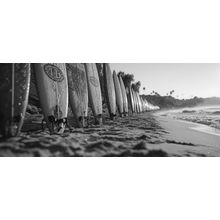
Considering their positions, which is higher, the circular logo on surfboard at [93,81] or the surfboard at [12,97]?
the circular logo on surfboard at [93,81]

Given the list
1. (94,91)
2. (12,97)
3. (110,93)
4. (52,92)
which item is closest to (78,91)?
(94,91)

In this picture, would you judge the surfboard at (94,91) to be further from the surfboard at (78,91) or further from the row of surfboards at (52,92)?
the surfboard at (78,91)

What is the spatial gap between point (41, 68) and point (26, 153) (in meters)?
1.13

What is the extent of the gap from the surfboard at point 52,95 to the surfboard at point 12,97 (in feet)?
0.76

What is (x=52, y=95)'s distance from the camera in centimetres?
281

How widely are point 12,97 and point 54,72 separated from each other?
2.27ft

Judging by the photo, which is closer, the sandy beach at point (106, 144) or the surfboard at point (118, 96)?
the sandy beach at point (106, 144)

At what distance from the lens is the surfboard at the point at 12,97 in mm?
2346

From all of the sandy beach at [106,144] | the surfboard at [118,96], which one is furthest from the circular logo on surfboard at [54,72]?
the surfboard at [118,96]

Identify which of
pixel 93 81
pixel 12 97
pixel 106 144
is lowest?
pixel 106 144

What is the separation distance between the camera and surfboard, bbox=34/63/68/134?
2.70m

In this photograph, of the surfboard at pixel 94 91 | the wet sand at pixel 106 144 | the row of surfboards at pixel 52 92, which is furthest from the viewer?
the surfboard at pixel 94 91

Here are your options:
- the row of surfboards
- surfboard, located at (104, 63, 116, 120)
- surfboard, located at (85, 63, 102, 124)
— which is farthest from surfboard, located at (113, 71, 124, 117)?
surfboard, located at (85, 63, 102, 124)

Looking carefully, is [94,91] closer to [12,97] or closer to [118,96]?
[118,96]
